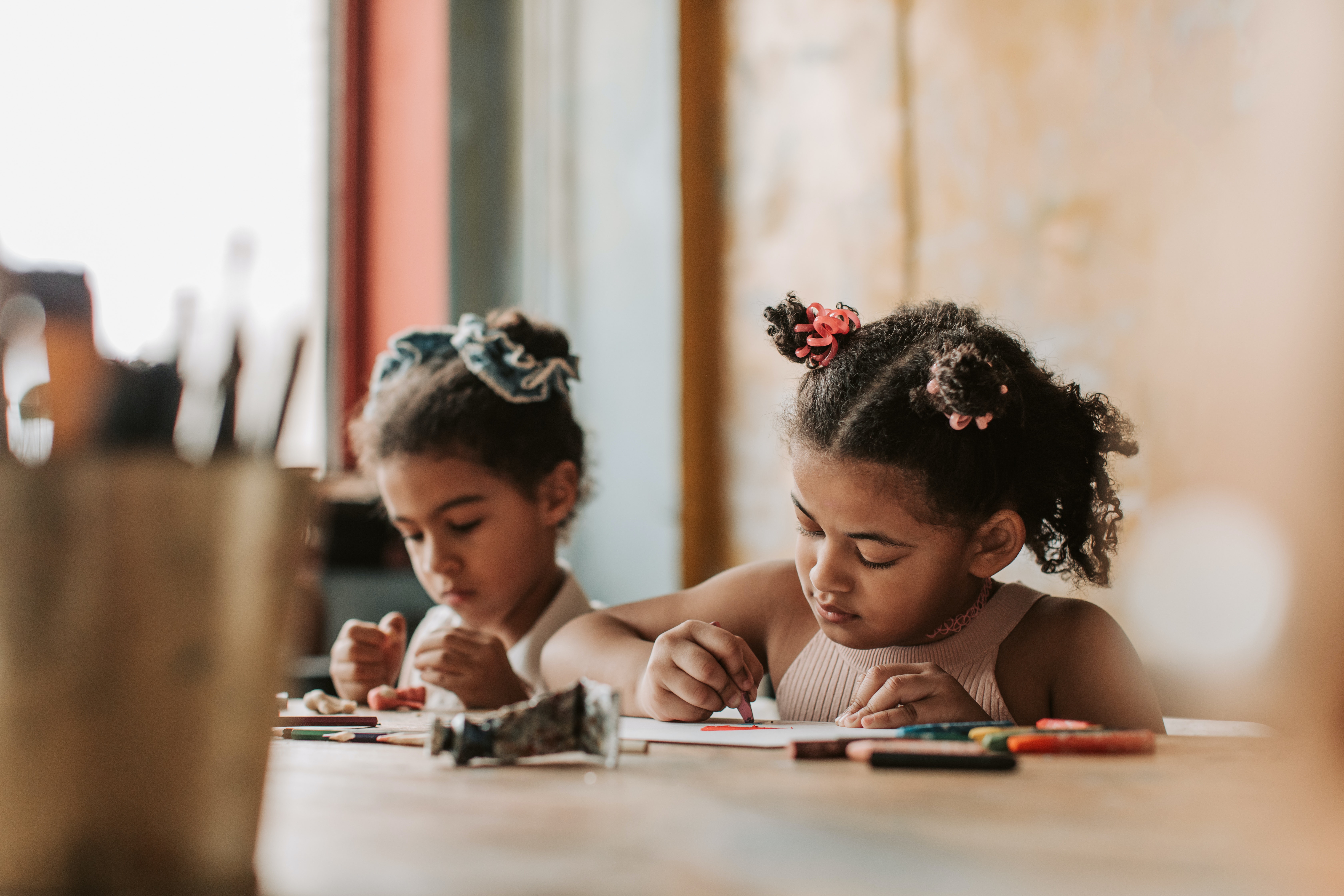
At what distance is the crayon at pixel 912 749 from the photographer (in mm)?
509

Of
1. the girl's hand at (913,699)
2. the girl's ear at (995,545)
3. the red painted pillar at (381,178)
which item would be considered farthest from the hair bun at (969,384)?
the red painted pillar at (381,178)

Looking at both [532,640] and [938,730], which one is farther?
[532,640]

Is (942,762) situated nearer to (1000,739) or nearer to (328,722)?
(1000,739)

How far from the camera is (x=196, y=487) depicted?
309 mm

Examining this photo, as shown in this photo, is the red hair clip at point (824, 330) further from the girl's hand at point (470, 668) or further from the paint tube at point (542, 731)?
the paint tube at point (542, 731)

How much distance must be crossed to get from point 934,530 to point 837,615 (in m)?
0.12

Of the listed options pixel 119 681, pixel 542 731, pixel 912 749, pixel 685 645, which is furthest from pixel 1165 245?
pixel 119 681

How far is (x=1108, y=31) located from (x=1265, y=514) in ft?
2.62

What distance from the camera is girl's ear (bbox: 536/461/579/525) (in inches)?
60.5

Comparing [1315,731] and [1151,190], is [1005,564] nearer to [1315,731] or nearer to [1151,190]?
[1315,731]

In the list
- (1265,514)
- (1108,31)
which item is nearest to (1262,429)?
(1265,514)

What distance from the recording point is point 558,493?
1.56 meters

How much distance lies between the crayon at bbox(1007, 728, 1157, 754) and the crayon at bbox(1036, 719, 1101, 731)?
0.12 feet

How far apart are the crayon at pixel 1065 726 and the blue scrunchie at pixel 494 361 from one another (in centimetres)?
94
